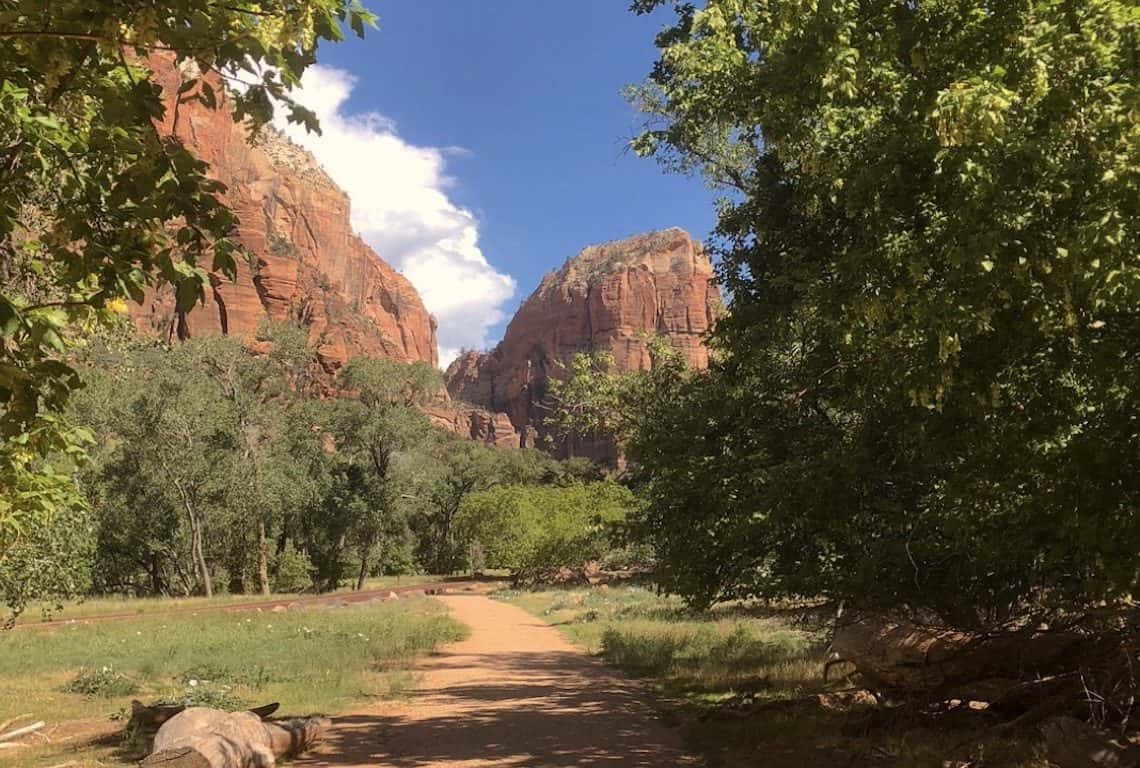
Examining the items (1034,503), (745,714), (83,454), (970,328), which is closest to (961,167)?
(970,328)

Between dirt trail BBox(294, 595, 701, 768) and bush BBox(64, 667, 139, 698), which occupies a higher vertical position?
bush BBox(64, 667, 139, 698)

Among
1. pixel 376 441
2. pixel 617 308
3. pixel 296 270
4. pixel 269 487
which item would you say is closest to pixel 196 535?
pixel 269 487

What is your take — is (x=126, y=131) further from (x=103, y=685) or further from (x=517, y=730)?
(x=103, y=685)

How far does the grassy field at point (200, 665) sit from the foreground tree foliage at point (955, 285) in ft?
28.3

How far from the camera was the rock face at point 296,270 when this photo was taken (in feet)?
394

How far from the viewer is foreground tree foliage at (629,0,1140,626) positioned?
489 centimetres

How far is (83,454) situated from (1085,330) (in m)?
6.94

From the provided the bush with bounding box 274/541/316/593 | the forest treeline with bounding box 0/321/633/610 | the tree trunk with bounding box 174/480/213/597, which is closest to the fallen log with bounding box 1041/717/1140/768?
the forest treeline with bounding box 0/321/633/610

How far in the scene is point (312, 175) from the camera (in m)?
170

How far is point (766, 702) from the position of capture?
11.3m

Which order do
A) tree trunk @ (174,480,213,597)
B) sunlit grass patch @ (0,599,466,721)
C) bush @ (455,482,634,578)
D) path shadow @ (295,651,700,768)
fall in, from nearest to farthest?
path shadow @ (295,651,700,768) → sunlit grass patch @ (0,599,466,721) → tree trunk @ (174,480,213,597) → bush @ (455,482,634,578)

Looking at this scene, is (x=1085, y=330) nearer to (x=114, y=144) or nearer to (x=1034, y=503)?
(x=1034, y=503)

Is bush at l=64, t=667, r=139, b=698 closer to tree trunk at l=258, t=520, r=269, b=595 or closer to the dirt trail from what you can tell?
the dirt trail

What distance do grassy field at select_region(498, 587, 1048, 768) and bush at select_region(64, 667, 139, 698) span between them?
9.84 m
